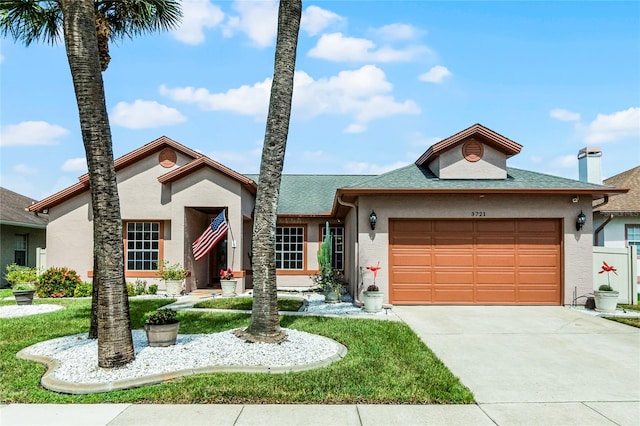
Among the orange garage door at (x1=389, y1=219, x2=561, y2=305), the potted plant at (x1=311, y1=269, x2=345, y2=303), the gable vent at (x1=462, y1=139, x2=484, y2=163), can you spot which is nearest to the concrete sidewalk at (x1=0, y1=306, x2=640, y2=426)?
the orange garage door at (x1=389, y1=219, x2=561, y2=305)

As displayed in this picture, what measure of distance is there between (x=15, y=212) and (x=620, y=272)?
25.8 metres

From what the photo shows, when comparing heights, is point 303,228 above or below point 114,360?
above

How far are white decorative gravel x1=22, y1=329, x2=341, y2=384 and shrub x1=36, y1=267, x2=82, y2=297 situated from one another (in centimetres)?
813

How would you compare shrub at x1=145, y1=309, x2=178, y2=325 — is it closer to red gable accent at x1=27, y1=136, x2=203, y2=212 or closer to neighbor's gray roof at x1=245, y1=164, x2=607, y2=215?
neighbor's gray roof at x1=245, y1=164, x2=607, y2=215

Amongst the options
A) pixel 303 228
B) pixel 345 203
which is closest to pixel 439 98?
pixel 345 203

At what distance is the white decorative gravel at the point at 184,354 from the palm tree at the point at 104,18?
5997 mm

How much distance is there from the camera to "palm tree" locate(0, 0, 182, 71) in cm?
948

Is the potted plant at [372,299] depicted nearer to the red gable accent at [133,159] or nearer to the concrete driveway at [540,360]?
the concrete driveway at [540,360]

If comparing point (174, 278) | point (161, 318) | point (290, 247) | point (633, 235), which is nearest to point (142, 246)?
point (174, 278)

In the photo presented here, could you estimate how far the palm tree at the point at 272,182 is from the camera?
756 cm

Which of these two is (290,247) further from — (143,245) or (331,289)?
(143,245)

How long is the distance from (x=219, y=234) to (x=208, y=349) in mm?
8169

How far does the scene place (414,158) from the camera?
633 inches

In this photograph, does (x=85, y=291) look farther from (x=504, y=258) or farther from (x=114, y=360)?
(x=504, y=258)
